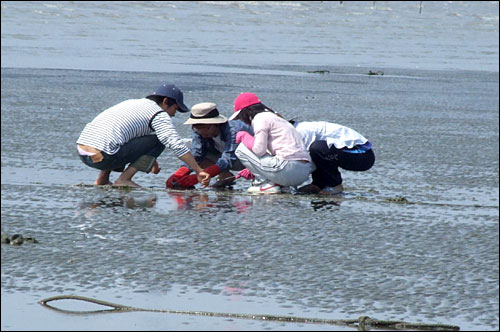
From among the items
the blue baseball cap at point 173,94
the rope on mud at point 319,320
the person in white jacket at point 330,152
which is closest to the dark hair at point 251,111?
the person in white jacket at point 330,152

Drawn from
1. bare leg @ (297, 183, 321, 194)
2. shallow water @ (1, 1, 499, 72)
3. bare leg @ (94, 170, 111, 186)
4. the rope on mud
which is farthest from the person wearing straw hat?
shallow water @ (1, 1, 499, 72)

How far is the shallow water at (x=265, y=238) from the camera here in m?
5.79

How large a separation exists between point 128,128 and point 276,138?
4.20 ft

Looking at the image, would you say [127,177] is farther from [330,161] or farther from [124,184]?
[330,161]

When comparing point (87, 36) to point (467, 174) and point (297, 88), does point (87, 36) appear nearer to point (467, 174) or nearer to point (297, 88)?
point (297, 88)

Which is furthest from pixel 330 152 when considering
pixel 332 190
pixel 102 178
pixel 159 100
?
pixel 102 178

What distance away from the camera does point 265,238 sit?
7457mm

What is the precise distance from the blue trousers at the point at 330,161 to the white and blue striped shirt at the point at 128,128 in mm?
1182

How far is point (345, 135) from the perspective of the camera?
9.41 metres

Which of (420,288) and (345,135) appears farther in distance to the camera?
(345,135)

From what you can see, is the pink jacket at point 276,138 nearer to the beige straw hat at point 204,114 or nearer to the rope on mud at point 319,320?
the beige straw hat at point 204,114

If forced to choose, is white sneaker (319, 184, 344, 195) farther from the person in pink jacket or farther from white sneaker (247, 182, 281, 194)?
white sneaker (247, 182, 281, 194)

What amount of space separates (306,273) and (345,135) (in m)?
3.12

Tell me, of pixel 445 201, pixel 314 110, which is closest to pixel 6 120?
pixel 314 110
